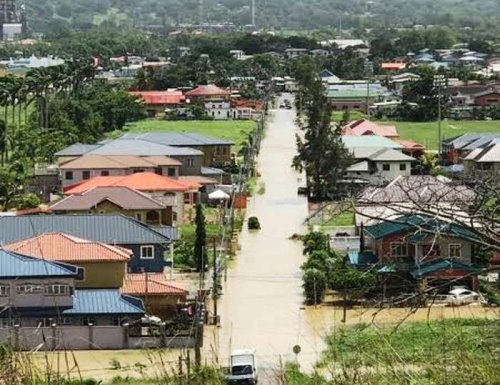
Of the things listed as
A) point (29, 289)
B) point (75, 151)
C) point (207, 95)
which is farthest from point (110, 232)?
point (207, 95)

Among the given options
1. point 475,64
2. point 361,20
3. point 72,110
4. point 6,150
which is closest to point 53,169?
point 6,150

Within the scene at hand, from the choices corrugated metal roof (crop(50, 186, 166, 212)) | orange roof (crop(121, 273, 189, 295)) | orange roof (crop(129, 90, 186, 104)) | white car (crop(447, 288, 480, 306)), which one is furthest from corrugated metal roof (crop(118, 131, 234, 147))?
white car (crop(447, 288, 480, 306))

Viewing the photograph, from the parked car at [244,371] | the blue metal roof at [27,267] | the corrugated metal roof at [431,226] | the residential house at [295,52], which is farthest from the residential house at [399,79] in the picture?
the corrugated metal roof at [431,226]

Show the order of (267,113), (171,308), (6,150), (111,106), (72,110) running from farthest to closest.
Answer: (267,113), (111,106), (72,110), (6,150), (171,308)

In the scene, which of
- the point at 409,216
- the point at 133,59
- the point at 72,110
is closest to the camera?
the point at 409,216

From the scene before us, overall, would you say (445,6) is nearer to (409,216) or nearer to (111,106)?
→ (111,106)

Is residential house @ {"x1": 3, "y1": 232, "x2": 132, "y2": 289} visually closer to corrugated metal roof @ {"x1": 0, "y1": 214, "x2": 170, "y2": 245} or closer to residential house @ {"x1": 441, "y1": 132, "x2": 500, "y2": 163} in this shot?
corrugated metal roof @ {"x1": 0, "y1": 214, "x2": 170, "y2": 245}

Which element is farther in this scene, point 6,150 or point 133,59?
point 133,59
